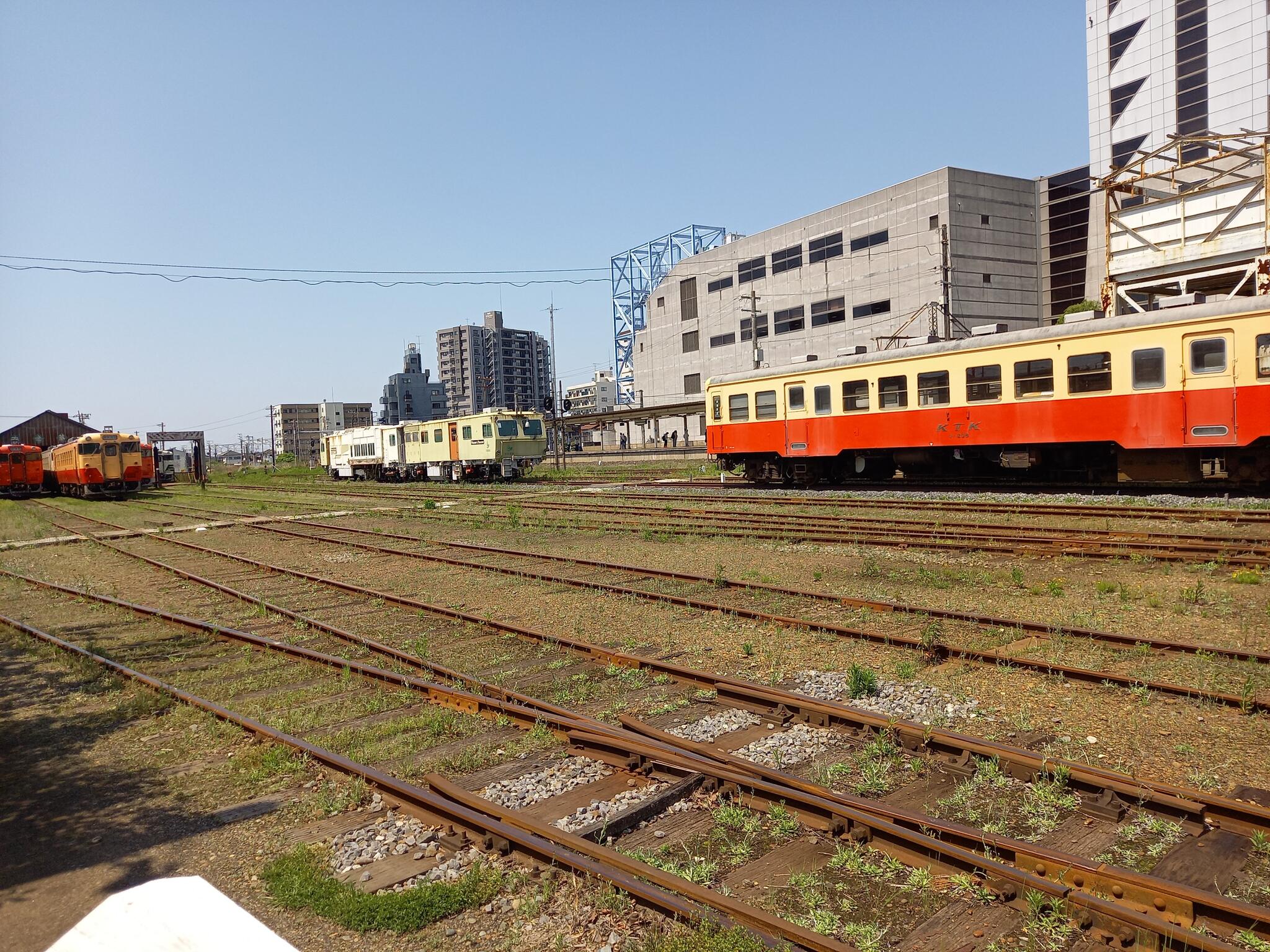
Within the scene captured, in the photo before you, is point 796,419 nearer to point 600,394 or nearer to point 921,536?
point 921,536

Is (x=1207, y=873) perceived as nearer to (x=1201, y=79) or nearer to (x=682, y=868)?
(x=682, y=868)

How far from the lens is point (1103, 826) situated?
4398mm

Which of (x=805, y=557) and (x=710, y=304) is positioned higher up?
(x=710, y=304)

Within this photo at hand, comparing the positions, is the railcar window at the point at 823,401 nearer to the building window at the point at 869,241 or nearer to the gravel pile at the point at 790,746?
the gravel pile at the point at 790,746

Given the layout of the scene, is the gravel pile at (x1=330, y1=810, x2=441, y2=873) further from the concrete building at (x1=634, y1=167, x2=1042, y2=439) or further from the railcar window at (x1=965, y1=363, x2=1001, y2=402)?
the concrete building at (x1=634, y1=167, x2=1042, y2=439)

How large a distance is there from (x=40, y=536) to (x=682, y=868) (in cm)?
2634

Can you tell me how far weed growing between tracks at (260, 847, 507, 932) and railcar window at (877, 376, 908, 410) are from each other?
1882 cm

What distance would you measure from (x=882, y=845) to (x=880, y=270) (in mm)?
56858

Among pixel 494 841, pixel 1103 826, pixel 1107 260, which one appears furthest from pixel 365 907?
pixel 1107 260

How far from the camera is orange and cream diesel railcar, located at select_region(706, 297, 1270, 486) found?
15883mm

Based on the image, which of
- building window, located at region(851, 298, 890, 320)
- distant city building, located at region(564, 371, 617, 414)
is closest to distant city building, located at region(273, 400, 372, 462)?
distant city building, located at region(564, 371, 617, 414)

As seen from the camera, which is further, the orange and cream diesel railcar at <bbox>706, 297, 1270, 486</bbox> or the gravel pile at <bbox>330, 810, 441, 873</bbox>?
the orange and cream diesel railcar at <bbox>706, 297, 1270, 486</bbox>

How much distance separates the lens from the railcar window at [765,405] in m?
24.7

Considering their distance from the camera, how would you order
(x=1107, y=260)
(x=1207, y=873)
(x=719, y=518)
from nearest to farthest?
(x=1207, y=873) → (x=719, y=518) → (x=1107, y=260)
